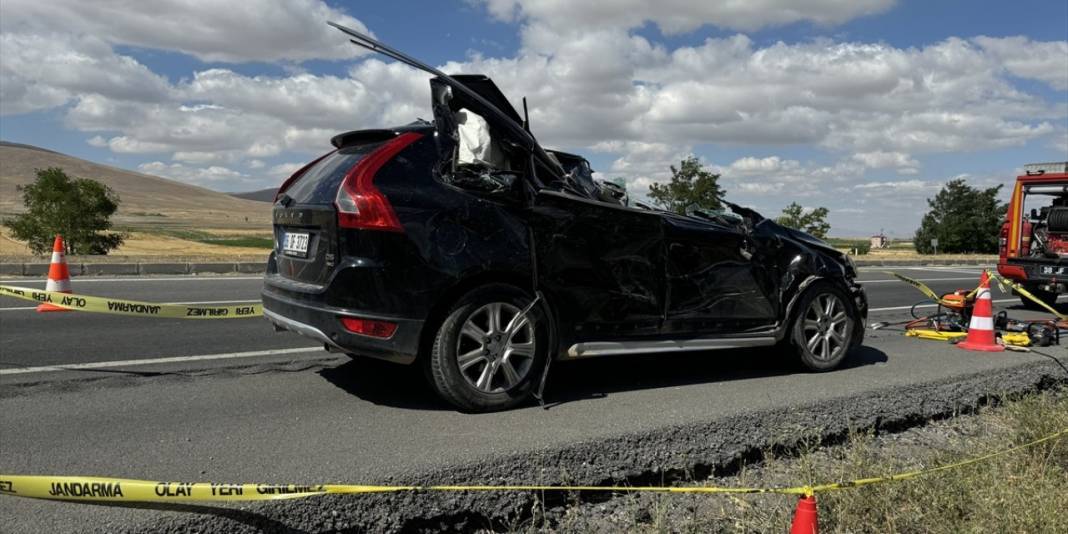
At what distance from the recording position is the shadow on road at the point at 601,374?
4.70 meters

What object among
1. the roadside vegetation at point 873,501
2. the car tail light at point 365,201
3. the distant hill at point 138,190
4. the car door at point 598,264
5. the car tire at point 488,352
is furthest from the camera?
A: the distant hill at point 138,190

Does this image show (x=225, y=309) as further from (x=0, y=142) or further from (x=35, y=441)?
(x=0, y=142)

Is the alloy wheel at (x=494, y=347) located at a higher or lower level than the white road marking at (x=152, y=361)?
higher

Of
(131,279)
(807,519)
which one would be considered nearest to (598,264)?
(807,519)

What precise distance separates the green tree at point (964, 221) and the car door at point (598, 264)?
5793 centimetres

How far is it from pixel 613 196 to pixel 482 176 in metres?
1.44

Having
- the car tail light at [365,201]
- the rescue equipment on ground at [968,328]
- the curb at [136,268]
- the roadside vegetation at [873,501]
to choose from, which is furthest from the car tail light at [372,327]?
the curb at [136,268]

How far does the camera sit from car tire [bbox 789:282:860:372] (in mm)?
5652

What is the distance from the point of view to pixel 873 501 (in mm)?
3422

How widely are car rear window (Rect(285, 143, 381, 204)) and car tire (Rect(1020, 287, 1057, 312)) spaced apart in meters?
11.1

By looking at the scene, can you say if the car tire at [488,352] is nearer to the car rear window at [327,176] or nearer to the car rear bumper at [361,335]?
the car rear bumper at [361,335]

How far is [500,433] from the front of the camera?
3.90m

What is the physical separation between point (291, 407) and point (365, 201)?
133 cm

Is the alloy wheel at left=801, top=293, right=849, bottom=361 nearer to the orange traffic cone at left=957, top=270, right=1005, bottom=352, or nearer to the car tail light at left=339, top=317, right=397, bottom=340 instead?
the orange traffic cone at left=957, top=270, right=1005, bottom=352
